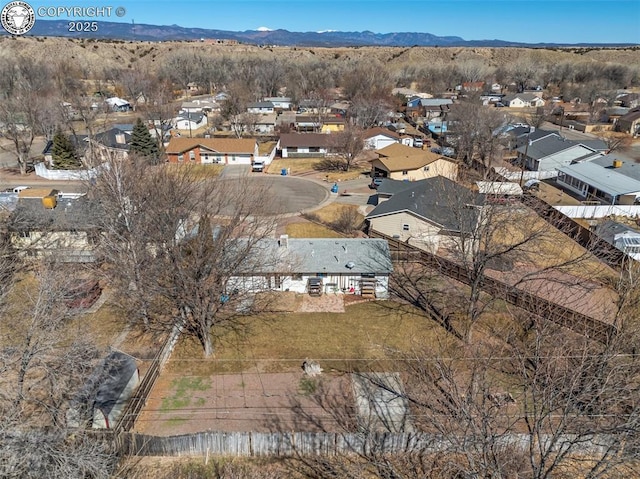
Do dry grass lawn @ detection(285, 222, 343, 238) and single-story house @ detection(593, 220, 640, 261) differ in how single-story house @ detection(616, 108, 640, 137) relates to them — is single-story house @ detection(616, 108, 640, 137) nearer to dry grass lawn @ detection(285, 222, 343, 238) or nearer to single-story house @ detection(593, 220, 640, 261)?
single-story house @ detection(593, 220, 640, 261)

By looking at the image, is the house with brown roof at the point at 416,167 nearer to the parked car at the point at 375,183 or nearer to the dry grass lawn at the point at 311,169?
the parked car at the point at 375,183

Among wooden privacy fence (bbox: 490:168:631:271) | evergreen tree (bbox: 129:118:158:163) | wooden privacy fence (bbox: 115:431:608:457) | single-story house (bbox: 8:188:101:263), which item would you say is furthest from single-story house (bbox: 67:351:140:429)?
evergreen tree (bbox: 129:118:158:163)

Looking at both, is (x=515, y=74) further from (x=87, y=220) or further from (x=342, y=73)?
(x=87, y=220)

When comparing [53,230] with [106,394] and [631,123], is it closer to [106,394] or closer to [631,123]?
[106,394]

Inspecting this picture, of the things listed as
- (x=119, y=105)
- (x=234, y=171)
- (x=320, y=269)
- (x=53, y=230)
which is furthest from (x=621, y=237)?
(x=119, y=105)

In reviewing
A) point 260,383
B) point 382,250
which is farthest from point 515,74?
point 260,383

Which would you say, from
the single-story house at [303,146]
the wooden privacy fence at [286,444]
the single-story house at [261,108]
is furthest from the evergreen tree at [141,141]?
the wooden privacy fence at [286,444]
